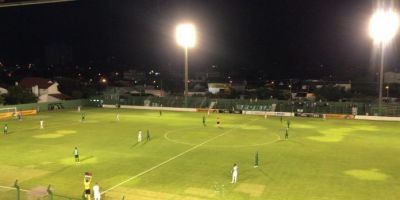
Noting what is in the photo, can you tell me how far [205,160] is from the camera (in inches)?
1225

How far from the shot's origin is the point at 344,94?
89.8 m

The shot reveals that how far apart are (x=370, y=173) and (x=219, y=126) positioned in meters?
26.5

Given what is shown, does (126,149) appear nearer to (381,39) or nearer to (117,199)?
(117,199)

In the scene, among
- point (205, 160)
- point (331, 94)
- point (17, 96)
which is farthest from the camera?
point (331, 94)

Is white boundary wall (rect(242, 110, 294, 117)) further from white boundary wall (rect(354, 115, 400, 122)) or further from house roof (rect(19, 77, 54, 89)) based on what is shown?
house roof (rect(19, 77, 54, 89))

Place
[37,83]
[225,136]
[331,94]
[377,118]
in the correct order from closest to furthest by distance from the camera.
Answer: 1. [225,136]
2. [377,118]
3. [331,94]
4. [37,83]

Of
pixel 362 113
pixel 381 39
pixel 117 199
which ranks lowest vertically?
pixel 117 199

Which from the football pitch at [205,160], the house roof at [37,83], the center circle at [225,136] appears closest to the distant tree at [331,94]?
the football pitch at [205,160]

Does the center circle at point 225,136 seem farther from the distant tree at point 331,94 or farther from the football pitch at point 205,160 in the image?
the distant tree at point 331,94

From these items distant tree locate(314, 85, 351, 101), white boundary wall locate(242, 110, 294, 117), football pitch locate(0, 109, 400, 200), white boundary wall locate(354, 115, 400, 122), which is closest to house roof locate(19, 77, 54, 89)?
football pitch locate(0, 109, 400, 200)

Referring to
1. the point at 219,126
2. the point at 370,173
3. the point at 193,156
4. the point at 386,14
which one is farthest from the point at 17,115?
the point at 386,14

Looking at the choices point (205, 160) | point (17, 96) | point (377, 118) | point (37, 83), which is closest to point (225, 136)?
point (205, 160)

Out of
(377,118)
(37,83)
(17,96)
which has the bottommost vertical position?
(377,118)

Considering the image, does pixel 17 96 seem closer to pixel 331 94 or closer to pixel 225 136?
pixel 225 136
